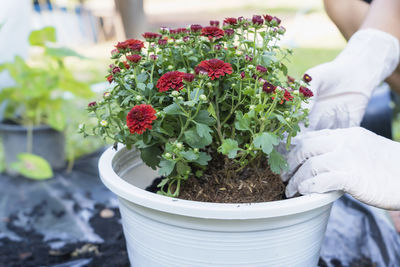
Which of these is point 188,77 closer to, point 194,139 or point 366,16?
point 194,139

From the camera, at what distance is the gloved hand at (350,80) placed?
119cm

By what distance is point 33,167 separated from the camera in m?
1.74

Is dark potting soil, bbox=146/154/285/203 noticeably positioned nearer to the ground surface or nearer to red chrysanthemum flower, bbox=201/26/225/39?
red chrysanthemum flower, bbox=201/26/225/39

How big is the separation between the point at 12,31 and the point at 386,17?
1.75 meters

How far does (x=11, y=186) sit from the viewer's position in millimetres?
1814

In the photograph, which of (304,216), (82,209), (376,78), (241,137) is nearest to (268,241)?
(304,216)

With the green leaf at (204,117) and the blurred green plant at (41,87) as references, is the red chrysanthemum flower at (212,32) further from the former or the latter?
the blurred green plant at (41,87)

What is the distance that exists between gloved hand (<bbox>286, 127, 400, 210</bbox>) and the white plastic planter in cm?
4

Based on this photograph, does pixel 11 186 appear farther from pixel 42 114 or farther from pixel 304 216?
pixel 304 216

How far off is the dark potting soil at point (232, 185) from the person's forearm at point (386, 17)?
766 mm

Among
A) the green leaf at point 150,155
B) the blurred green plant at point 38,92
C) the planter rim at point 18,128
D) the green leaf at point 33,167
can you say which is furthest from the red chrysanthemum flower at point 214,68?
the planter rim at point 18,128

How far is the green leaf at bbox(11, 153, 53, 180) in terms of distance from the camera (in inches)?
67.5

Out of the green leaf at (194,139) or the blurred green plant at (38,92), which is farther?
the blurred green plant at (38,92)

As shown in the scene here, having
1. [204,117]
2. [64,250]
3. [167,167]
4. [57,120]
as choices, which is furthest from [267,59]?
[57,120]
